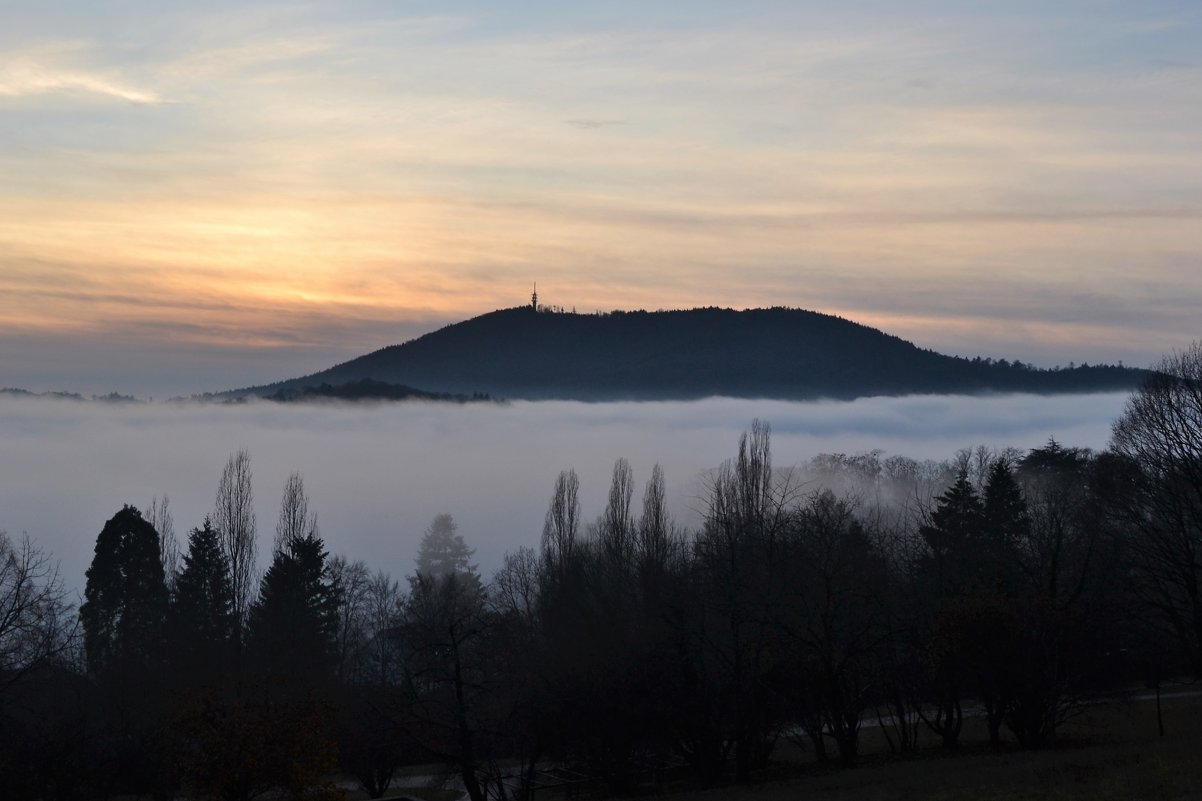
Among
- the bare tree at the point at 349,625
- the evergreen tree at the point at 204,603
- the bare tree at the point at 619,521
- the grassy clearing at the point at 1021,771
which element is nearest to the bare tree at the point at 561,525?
the bare tree at the point at 619,521

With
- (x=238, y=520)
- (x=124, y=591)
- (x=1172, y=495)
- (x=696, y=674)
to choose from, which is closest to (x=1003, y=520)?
(x=1172, y=495)

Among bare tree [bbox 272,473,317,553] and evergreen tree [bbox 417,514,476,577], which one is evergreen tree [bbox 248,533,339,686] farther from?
evergreen tree [bbox 417,514,476,577]

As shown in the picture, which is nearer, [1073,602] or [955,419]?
[1073,602]

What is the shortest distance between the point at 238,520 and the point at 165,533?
774cm

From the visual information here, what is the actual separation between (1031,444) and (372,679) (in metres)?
117

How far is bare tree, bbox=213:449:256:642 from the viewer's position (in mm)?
70000

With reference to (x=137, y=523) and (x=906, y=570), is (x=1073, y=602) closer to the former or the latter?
(x=906, y=570)

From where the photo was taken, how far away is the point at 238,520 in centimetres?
7400

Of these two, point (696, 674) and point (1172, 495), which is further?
point (1172, 495)

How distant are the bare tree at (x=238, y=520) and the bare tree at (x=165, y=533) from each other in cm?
409

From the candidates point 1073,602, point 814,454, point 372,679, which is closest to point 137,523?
point 372,679

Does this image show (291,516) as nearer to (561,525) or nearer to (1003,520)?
(561,525)

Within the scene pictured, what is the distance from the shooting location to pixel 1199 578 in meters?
50.6

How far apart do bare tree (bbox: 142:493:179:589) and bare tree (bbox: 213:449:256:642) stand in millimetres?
4089
